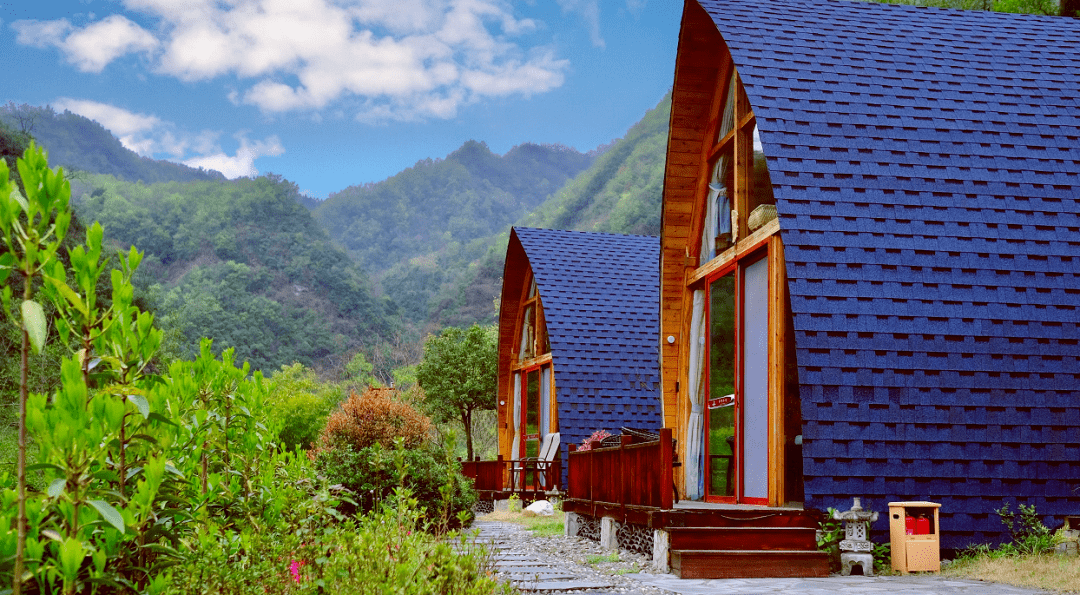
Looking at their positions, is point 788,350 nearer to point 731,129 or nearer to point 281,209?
point 731,129

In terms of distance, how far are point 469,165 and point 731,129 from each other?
5868 cm

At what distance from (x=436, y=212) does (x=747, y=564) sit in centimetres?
5689

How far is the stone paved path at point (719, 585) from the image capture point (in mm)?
5137

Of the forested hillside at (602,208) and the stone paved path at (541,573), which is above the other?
the forested hillside at (602,208)

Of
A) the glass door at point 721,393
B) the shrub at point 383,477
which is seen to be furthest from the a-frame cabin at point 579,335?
the shrub at point 383,477

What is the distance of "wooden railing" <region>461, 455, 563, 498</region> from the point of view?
1468cm

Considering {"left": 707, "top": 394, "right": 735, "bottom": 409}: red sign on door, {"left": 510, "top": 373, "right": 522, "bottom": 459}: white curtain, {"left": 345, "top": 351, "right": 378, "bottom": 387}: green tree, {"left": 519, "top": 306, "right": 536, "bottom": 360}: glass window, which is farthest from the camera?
{"left": 345, "top": 351, "right": 378, "bottom": 387}: green tree

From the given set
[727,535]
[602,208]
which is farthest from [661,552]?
[602,208]

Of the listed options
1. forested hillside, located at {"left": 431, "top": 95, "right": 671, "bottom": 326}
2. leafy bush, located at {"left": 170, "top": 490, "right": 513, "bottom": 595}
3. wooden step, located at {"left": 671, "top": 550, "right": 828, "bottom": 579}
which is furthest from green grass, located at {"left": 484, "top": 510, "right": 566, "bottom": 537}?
forested hillside, located at {"left": 431, "top": 95, "right": 671, "bottom": 326}

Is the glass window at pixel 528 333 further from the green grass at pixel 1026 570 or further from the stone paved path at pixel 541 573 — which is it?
the green grass at pixel 1026 570

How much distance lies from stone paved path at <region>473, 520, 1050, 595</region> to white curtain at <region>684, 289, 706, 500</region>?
333 cm

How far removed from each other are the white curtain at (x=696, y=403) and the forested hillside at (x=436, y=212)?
38357 millimetres

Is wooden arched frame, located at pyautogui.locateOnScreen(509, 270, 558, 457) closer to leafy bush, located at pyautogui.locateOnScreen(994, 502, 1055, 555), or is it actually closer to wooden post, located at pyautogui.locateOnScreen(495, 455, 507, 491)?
wooden post, located at pyautogui.locateOnScreen(495, 455, 507, 491)

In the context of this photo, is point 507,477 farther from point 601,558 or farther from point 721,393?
point 601,558
